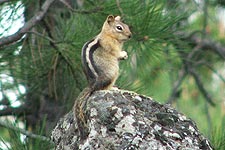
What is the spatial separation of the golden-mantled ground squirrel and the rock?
0.13 metres

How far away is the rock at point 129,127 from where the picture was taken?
11.3 ft

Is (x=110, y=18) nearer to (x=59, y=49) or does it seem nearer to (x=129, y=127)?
(x=59, y=49)

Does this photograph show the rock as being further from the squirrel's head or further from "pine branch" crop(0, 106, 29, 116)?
"pine branch" crop(0, 106, 29, 116)

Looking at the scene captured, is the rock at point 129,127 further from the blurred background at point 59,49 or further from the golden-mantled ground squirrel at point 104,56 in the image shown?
the blurred background at point 59,49

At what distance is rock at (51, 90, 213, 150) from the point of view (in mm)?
3445

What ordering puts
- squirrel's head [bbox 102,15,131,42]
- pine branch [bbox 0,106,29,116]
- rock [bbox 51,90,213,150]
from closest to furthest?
1. rock [bbox 51,90,213,150]
2. squirrel's head [bbox 102,15,131,42]
3. pine branch [bbox 0,106,29,116]

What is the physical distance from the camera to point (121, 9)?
4438mm

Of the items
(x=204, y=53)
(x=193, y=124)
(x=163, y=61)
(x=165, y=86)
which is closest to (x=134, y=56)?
(x=163, y=61)

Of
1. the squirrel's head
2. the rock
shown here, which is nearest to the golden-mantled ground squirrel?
the squirrel's head

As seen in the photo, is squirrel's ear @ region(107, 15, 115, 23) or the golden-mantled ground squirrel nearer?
the golden-mantled ground squirrel

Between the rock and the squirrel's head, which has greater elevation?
the squirrel's head

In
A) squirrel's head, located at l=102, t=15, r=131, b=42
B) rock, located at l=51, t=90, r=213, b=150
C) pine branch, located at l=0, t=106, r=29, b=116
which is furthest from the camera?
pine branch, located at l=0, t=106, r=29, b=116

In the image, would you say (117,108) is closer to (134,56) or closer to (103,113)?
(103,113)

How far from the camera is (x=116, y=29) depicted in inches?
170
